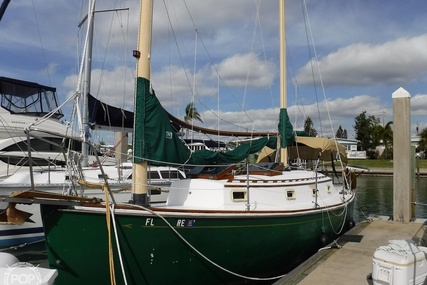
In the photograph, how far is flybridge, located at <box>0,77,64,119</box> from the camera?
56.1 feet

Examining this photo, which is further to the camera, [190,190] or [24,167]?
[24,167]

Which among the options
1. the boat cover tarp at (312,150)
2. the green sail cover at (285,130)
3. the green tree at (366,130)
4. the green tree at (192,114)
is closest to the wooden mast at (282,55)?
the green sail cover at (285,130)

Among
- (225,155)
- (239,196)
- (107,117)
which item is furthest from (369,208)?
(239,196)

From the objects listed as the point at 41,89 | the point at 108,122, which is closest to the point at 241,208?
the point at 108,122

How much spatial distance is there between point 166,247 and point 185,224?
450 mm

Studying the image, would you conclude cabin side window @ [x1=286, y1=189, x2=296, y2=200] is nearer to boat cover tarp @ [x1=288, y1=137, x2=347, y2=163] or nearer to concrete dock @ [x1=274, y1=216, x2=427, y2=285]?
concrete dock @ [x1=274, y1=216, x2=427, y2=285]

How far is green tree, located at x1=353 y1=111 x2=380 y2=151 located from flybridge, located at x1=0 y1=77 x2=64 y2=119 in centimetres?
5488

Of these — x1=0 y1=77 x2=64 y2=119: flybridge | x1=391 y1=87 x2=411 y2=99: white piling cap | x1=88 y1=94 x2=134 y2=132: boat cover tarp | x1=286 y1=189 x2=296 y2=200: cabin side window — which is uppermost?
x1=0 y1=77 x2=64 y2=119: flybridge

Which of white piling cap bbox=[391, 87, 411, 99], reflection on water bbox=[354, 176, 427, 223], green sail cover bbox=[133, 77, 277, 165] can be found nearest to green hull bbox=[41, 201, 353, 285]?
green sail cover bbox=[133, 77, 277, 165]

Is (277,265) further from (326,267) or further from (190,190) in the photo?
(190,190)

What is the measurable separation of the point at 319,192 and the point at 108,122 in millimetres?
7686

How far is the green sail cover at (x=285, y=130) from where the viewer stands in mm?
11055

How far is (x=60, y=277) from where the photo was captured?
19.1 feet

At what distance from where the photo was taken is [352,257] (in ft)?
25.5
